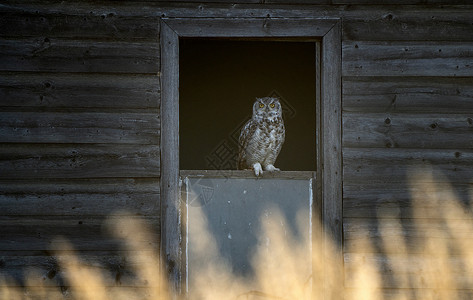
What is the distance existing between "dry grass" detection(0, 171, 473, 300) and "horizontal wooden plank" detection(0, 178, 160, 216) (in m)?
0.11

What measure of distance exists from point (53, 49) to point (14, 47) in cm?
22

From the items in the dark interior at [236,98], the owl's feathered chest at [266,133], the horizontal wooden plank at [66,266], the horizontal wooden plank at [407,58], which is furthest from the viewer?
the dark interior at [236,98]

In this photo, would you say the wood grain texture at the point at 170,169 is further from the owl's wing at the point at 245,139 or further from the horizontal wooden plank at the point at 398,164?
the horizontal wooden plank at the point at 398,164

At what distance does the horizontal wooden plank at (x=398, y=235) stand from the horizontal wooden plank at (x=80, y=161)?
116cm

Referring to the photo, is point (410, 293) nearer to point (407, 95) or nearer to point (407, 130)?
point (407, 130)

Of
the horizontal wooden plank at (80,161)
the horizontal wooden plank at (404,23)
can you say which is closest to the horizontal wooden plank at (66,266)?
the horizontal wooden plank at (80,161)

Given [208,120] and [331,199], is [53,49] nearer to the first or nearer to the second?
[331,199]

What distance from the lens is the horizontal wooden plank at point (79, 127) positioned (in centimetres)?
335

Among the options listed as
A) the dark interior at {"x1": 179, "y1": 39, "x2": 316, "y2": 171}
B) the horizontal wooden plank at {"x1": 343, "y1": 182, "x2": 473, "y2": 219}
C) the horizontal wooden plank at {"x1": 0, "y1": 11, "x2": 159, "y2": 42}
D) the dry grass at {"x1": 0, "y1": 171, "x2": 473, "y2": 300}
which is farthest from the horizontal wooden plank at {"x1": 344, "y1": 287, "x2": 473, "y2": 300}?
the dark interior at {"x1": 179, "y1": 39, "x2": 316, "y2": 171}

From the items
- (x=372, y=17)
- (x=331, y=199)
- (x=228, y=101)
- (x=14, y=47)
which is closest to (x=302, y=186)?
(x=331, y=199)

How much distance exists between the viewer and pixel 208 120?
227 inches

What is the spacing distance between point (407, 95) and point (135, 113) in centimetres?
155

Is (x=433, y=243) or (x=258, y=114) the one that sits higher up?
(x=258, y=114)

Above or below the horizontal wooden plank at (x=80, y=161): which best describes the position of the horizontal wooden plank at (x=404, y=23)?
above
